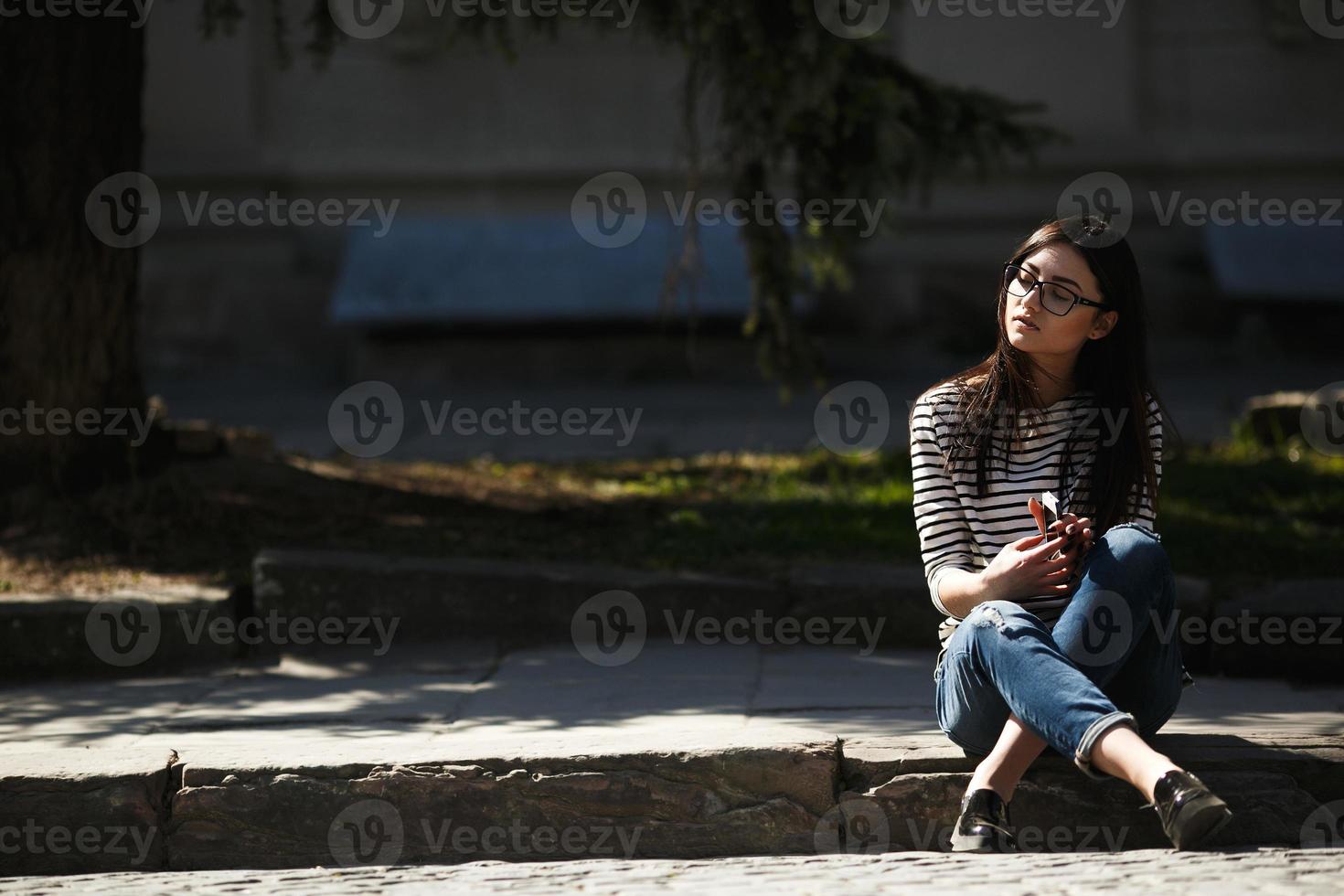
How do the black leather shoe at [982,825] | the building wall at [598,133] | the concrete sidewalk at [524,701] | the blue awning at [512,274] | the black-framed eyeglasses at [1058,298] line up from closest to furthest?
the black leather shoe at [982,825]
the black-framed eyeglasses at [1058,298]
the concrete sidewalk at [524,701]
the blue awning at [512,274]
the building wall at [598,133]

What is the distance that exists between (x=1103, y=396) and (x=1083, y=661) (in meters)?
0.68

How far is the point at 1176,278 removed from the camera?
Answer: 41.6 feet

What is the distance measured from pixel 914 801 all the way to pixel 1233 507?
3407 mm

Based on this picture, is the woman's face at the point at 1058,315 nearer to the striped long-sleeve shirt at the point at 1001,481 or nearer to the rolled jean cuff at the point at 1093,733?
the striped long-sleeve shirt at the point at 1001,481

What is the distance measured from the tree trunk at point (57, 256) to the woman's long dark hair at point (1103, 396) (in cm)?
380

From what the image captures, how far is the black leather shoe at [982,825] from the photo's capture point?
3191mm

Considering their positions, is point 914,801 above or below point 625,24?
below

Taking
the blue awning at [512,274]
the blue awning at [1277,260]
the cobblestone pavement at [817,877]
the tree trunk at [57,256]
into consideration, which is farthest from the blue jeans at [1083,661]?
the blue awning at [1277,260]

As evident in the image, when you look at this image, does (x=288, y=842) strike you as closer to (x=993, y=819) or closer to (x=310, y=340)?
(x=993, y=819)

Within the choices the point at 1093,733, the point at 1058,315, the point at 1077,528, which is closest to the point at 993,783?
the point at 1093,733

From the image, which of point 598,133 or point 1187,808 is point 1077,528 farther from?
point 598,133

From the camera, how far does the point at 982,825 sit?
320 cm

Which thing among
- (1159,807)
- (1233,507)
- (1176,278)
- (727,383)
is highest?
(1176,278)

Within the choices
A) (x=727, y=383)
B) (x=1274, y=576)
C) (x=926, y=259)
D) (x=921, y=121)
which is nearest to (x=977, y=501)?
(x=1274, y=576)
